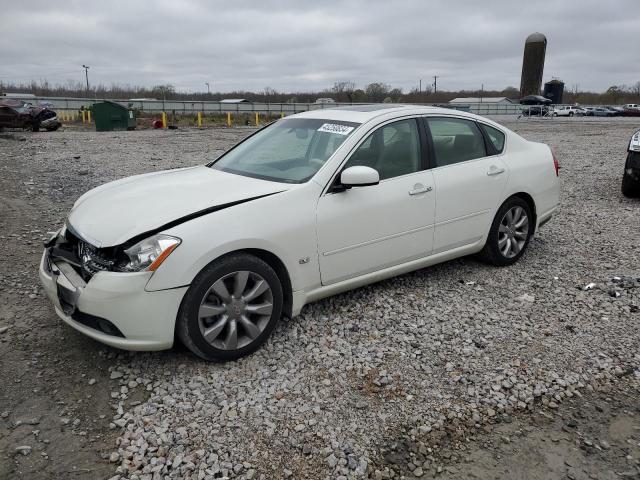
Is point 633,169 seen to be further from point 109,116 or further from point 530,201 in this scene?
point 109,116

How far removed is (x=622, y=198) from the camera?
892 cm

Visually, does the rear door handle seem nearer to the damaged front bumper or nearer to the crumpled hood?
the crumpled hood

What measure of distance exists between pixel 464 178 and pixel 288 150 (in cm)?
161

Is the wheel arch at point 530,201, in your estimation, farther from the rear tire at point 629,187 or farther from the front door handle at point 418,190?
the rear tire at point 629,187

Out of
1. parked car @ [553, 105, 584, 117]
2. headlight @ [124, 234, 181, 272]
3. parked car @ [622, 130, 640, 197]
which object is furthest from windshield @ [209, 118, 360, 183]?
parked car @ [553, 105, 584, 117]

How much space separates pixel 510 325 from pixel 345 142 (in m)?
1.95

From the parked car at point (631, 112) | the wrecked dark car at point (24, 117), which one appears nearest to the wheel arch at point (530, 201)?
the wrecked dark car at point (24, 117)

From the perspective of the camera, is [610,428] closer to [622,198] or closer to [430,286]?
[430,286]

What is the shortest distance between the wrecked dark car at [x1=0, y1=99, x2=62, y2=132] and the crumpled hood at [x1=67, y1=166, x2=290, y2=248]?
23.5 m

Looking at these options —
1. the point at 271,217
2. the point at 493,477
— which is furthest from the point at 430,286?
the point at 493,477

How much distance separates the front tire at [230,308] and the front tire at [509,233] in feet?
8.37

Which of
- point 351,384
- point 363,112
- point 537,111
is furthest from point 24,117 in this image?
point 537,111

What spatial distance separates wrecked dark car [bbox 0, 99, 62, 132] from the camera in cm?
2380

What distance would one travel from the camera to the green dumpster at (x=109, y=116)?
99.2 ft
